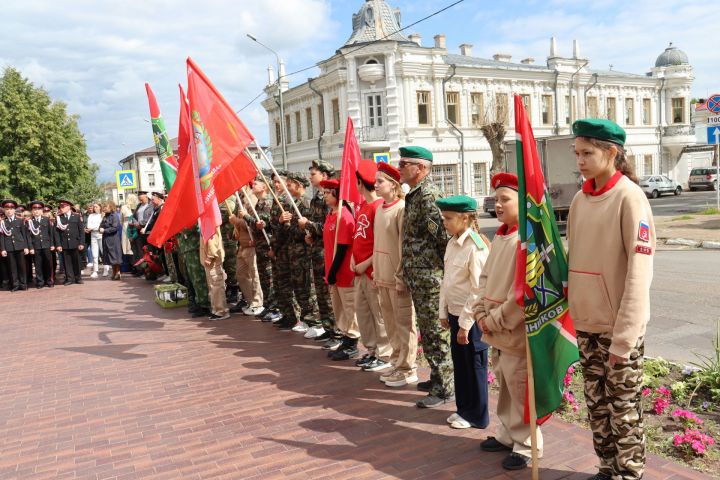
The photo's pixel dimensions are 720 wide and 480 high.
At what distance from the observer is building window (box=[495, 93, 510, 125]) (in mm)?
33656

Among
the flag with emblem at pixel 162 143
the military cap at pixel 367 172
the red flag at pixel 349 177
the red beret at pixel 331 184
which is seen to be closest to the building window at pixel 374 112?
the flag with emblem at pixel 162 143

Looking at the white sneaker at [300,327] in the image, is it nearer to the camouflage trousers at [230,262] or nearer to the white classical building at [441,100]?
the camouflage trousers at [230,262]

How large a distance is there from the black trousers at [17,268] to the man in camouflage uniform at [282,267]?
934 cm

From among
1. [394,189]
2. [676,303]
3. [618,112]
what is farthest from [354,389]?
[618,112]

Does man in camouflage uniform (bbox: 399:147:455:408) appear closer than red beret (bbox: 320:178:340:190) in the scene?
Yes

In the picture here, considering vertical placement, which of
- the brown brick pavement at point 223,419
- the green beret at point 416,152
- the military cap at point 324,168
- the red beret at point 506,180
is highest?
the military cap at point 324,168

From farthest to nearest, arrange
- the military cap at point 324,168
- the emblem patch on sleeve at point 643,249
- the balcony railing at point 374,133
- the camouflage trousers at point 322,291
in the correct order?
1. the balcony railing at point 374,133
2. the camouflage trousers at point 322,291
3. the military cap at point 324,168
4. the emblem patch on sleeve at point 643,249

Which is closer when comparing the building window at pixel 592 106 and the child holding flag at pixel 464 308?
the child holding flag at pixel 464 308

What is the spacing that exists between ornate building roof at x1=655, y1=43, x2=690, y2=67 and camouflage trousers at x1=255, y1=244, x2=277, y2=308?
49326mm

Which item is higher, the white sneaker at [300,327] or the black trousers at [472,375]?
the black trousers at [472,375]

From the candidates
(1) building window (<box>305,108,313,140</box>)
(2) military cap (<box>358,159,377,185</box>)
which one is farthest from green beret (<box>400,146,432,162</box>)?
(1) building window (<box>305,108,313,140</box>)

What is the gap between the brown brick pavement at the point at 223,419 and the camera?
166 inches

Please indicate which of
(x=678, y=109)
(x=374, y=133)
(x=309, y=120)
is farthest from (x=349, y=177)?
(x=678, y=109)

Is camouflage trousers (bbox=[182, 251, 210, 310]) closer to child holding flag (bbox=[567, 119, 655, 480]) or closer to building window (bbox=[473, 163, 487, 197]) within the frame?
child holding flag (bbox=[567, 119, 655, 480])
